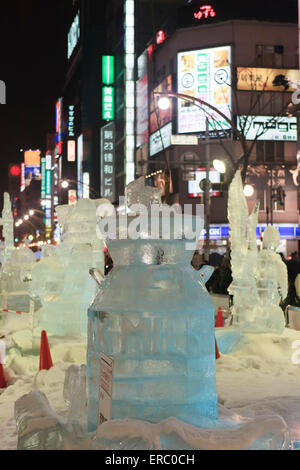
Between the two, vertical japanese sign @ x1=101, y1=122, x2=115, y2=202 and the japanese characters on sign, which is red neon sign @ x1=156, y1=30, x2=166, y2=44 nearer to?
vertical japanese sign @ x1=101, y1=122, x2=115, y2=202

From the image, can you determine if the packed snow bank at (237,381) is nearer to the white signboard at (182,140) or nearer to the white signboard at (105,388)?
the white signboard at (105,388)

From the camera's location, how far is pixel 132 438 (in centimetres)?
318

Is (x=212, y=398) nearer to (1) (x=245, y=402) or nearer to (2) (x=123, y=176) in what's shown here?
(1) (x=245, y=402)

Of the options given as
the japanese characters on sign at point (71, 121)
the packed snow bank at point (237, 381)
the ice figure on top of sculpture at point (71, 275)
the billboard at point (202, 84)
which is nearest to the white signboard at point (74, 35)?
the japanese characters on sign at point (71, 121)

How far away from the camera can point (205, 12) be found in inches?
1630

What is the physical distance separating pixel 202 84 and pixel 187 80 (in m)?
1.35

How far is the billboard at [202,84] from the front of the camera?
3869 centimetres

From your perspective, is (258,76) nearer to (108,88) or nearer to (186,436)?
(108,88)

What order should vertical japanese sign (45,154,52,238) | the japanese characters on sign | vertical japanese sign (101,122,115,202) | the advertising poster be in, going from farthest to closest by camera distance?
1. vertical japanese sign (45,154,52,238)
2. the japanese characters on sign
3. vertical japanese sign (101,122,115,202)
4. the advertising poster

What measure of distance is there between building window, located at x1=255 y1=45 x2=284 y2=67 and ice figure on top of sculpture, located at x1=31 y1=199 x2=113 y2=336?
33.0 meters

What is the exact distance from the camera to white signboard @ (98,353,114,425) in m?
3.47

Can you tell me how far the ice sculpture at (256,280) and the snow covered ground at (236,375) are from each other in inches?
17.9
